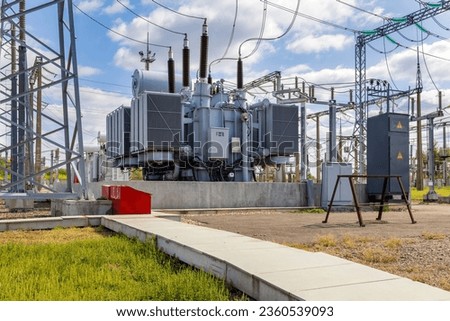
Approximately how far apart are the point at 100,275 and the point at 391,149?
1256cm

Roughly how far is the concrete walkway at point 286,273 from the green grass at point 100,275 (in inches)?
6.1

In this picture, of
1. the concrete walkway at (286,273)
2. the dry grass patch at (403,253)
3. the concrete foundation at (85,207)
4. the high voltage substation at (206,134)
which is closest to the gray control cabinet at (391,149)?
the high voltage substation at (206,134)

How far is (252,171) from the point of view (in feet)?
58.4

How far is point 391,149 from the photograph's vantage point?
47.9ft

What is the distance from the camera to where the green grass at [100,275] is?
133 inches

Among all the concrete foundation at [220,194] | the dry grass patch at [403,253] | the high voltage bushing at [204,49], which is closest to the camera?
the dry grass patch at [403,253]

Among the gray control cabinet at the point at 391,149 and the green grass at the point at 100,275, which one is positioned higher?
the gray control cabinet at the point at 391,149

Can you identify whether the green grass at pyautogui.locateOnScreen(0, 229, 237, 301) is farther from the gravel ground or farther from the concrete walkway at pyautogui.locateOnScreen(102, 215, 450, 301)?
the gravel ground

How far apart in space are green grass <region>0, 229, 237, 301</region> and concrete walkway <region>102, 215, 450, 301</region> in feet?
0.51

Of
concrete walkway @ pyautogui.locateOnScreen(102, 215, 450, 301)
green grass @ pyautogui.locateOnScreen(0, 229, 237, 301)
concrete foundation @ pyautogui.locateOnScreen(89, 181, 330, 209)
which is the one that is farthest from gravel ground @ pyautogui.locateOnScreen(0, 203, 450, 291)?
concrete foundation @ pyautogui.locateOnScreen(89, 181, 330, 209)

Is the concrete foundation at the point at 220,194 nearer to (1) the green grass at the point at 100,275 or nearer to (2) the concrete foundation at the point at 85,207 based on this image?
(2) the concrete foundation at the point at 85,207

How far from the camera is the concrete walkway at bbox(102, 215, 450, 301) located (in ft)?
9.82

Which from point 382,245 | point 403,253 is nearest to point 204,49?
point 382,245
